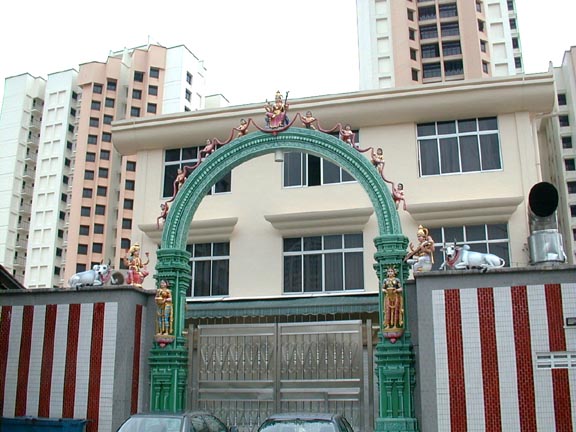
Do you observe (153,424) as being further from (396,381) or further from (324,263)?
(324,263)

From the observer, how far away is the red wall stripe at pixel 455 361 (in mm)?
10430

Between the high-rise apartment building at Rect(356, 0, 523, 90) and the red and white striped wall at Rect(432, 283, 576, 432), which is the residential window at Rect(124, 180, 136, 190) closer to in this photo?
the high-rise apartment building at Rect(356, 0, 523, 90)

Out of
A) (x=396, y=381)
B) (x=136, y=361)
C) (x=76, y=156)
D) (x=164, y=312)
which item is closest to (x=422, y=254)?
(x=396, y=381)

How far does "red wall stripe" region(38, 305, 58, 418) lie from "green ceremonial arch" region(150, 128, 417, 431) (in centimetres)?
194

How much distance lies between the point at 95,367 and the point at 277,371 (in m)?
3.43

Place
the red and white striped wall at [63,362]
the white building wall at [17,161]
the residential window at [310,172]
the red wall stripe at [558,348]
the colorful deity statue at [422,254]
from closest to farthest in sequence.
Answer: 1. the red wall stripe at [558,348]
2. the colorful deity statue at [422,254]
3. the red and white striped wall at [63,362]
4. the residential window at [310,172]
5. the white building wall at [17,161]

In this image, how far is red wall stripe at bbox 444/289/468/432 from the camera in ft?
34.2

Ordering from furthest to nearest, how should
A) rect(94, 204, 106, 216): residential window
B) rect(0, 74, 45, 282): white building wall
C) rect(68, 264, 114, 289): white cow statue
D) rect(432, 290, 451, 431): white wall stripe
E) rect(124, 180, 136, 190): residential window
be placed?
rect(0, 74, 45, 282): white building wall → rect(94, 204, 106, 216): residential window → rect(124, 180, 136, 190): residential window → rect(68, 264, 114, 289): white cow statue → rect(432, 290, 451, 431): white wall stripe

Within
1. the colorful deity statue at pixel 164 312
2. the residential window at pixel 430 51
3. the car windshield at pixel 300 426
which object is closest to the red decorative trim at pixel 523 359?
the car windshield at pixel 300 426

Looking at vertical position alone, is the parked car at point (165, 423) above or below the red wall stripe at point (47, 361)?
below

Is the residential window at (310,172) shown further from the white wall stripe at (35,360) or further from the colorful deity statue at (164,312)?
the white wall stripe at (35,360)

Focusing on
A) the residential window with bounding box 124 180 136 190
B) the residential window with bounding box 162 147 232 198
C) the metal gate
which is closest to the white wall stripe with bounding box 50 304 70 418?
the metal gate

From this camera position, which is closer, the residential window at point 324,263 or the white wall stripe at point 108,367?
the white wall stripe at point 108,367

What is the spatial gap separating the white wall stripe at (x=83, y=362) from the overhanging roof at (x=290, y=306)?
3.32 meters
